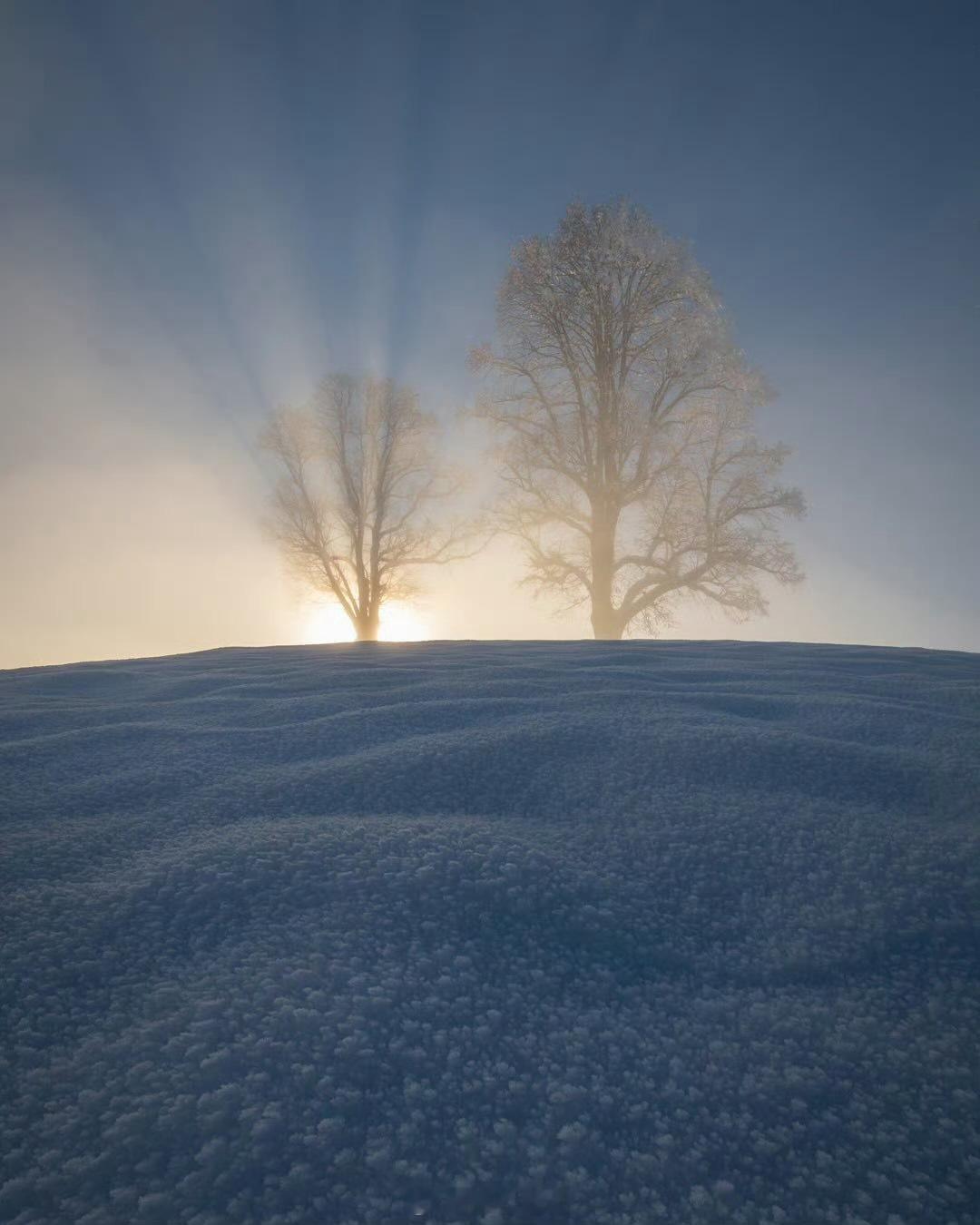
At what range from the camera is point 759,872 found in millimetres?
1293

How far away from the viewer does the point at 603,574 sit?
11.9 meters

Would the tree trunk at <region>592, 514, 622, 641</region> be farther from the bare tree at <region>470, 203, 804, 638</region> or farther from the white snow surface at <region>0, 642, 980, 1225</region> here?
the white snow surface at <region>0, 642, 980, 1225</region>

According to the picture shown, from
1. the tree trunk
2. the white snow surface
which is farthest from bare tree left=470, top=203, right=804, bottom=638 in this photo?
the white snow surface

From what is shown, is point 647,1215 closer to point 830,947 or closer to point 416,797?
point 830,947

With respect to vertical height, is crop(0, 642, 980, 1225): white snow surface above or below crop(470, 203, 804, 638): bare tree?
below

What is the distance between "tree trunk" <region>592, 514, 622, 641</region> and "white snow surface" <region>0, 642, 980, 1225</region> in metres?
9.88

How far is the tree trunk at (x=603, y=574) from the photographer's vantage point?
11.8 metres

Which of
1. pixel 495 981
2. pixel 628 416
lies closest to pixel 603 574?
pixel 628 416

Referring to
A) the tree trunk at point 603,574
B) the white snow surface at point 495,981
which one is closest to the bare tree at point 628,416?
the tree trunk at point 603,574

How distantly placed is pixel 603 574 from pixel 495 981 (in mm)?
11182

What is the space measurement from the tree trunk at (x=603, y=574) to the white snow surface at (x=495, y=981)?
32.4 ft

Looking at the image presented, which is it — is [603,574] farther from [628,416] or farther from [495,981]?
[495,981]

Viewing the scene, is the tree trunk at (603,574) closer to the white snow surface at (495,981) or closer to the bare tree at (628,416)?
the bare tree at (628,416)

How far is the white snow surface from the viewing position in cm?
69
